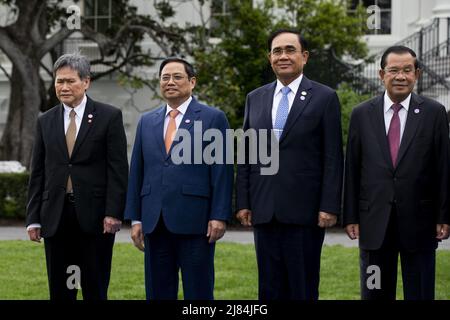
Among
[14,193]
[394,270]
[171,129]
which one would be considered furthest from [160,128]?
[14,193]

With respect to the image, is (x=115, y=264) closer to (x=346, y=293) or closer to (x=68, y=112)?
(x=346, y=293)

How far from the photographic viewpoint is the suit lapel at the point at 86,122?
743 centimetres

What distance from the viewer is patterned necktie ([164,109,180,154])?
7.24 metres

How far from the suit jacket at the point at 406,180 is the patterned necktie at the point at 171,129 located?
1.31 metres

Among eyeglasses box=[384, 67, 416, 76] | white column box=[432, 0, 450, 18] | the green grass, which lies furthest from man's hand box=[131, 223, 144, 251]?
white column box=[432, 0, 450, 18]

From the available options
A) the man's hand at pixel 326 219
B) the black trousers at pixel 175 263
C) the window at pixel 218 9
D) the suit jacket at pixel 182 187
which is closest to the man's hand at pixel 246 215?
the suit jacket at pixel 182 187

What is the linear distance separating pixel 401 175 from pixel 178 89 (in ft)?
5.62

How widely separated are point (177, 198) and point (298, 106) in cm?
109

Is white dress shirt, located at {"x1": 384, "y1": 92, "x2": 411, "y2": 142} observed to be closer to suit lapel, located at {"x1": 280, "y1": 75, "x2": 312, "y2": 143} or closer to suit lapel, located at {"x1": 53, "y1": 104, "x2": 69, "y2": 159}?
suit lapel, located at {"x1": 280, "y1": 75, "x2": 312, "y2": 143}

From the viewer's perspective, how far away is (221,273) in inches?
443

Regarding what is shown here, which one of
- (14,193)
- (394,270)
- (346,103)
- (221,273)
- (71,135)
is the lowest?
(221,273)

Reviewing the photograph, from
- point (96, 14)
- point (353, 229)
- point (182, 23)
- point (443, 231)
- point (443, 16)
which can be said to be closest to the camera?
point (443, 231)

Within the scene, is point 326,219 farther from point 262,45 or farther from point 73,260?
point 262,45
